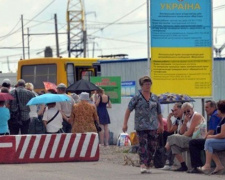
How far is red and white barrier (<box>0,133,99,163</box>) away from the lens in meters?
18.4

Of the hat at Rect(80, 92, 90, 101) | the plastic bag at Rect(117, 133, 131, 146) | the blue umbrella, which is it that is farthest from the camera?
the plastic bag at Rect(117, 133, 131, 146)

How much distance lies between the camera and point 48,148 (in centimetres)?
1862

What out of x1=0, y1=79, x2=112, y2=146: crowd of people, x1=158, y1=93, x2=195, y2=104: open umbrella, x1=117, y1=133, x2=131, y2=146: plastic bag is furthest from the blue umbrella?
x1=117, y1=133, x2=131, y2=146: plastic bag

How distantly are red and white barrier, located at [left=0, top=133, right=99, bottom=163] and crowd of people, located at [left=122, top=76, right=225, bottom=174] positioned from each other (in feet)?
8.11

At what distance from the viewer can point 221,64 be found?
1190 inches

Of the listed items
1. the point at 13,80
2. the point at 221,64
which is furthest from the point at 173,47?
the point at 13,80

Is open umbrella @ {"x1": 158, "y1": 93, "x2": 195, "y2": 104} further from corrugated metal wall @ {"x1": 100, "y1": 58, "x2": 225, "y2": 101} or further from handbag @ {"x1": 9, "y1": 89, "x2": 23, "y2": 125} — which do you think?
corrugated metal wall @ {"x1": 100, "y1": 58, "x2": 225, "y2": 101}

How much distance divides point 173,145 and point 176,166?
69cm

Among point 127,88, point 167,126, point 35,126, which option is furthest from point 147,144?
point 127,88

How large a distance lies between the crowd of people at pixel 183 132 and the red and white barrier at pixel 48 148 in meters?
2.47

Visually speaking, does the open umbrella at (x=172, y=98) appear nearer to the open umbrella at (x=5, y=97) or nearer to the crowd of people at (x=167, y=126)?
the crowd of people at (x=167, y=126)

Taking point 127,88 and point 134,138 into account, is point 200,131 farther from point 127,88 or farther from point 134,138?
point 127,88

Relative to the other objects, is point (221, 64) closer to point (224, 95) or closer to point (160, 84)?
point (224, 95)

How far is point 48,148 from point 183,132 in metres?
3.25
